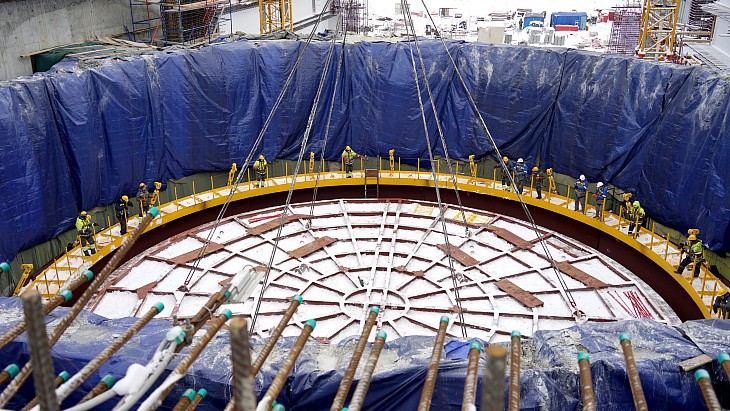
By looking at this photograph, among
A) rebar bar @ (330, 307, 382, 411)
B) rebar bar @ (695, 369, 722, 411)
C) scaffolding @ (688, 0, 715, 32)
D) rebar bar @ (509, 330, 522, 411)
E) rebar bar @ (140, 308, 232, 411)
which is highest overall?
scaffolding @ (688, 0, 715, 32)

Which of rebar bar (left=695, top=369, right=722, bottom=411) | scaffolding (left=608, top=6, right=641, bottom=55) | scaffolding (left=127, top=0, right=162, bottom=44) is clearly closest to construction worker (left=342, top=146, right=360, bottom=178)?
scaffolding (left=127, top=0, right=162, bottom=44)

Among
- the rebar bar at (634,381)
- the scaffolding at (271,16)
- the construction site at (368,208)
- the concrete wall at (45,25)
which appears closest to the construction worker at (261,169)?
the construction site at (368,208)

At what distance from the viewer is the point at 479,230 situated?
20719 mm

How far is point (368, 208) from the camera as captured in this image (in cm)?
2244

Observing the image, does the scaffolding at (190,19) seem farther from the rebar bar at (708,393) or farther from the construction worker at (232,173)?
the rebar bar at (708,393)

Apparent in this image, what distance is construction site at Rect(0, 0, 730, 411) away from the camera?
1048 cm

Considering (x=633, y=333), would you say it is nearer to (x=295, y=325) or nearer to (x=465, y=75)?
(x=295, y=325)

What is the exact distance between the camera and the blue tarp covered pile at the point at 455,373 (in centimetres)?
993

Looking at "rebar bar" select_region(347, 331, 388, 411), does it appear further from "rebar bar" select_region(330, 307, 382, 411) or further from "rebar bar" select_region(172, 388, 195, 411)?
"rebar bar" select_region(172, 388, 195, 411)

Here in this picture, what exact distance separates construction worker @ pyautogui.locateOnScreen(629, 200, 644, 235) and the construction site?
0.30 feet

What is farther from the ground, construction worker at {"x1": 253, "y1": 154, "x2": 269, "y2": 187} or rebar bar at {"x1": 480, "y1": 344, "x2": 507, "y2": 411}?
rebar bar at {"x1": 480, "y1": 344, "x2": 507, "y2": 411}

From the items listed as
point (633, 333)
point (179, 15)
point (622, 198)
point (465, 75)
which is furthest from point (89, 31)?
point (633, 333)

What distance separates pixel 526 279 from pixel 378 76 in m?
11.3

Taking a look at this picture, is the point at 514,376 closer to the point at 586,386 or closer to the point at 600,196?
the point at 586,386
